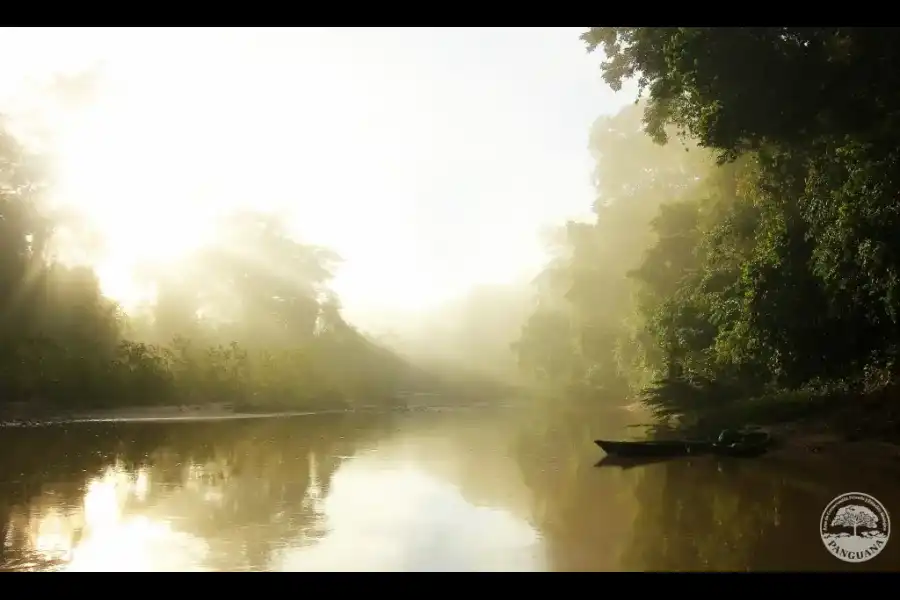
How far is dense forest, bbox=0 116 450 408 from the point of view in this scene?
81.7 feet

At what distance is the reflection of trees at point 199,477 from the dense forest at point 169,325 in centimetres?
278

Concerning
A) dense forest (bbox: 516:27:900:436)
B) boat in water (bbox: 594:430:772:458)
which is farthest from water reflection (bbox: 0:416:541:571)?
dense forest (bbox: 516:27:900:436)

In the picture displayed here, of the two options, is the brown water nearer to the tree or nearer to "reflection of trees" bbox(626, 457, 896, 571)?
"reflection of trees" bbox(626, 457, 896, 571)

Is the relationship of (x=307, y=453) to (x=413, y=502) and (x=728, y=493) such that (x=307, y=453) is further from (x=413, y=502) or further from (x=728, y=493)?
(x=728, y=493)

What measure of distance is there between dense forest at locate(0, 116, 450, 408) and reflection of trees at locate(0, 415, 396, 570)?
278 cm

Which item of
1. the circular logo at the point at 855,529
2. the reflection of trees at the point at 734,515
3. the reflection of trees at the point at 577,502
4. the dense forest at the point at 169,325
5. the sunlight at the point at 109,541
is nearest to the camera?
the circular logo at the point at 855,529

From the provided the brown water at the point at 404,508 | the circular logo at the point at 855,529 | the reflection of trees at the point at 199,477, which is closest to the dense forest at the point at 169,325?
the reflection of trees at the point at 199,477

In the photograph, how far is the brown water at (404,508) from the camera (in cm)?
780

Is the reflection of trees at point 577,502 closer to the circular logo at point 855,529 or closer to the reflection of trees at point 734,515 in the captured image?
the reflection of trees at point 734,515

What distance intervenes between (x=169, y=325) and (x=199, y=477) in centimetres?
1515

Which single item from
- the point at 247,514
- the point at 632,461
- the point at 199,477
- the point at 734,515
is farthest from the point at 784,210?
the point at 199,477

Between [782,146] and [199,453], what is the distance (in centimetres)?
1418
